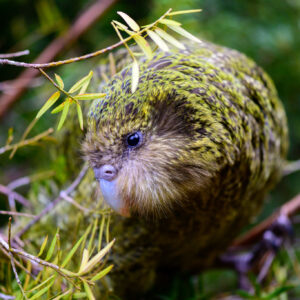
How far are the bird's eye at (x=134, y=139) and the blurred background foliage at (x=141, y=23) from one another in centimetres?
84

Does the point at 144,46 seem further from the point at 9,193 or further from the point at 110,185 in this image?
the point at 9,193

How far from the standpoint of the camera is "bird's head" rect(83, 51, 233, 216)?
0.83 meters

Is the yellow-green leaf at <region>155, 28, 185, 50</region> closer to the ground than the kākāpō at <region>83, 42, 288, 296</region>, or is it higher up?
higher up

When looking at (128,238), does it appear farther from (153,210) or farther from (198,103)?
(198,103)

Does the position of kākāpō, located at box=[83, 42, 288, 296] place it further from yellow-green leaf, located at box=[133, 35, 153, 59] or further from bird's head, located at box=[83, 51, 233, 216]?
yellow-green leaf, located at box=[133, 35, 153, 59]

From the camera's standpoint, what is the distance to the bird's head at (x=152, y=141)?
83 centimetres

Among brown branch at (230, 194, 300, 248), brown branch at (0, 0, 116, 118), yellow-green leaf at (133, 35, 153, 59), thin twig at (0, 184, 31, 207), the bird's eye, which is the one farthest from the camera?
brown branch at (0, 0, 116, 118)

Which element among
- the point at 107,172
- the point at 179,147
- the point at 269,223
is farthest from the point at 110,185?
the point at 269,223

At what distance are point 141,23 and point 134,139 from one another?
103cm

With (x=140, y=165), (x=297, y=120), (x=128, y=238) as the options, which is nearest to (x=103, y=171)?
(x=140, y=165)

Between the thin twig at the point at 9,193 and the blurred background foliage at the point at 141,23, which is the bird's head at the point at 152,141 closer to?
the thin twig at the point at 9,193

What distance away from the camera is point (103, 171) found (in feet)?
2.82

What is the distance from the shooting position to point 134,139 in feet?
2.71

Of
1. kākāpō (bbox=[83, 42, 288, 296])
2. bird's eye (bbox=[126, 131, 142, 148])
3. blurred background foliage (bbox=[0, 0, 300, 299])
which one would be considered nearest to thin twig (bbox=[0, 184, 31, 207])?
kākāpō (bbox=[83, 42, 288, 296])
